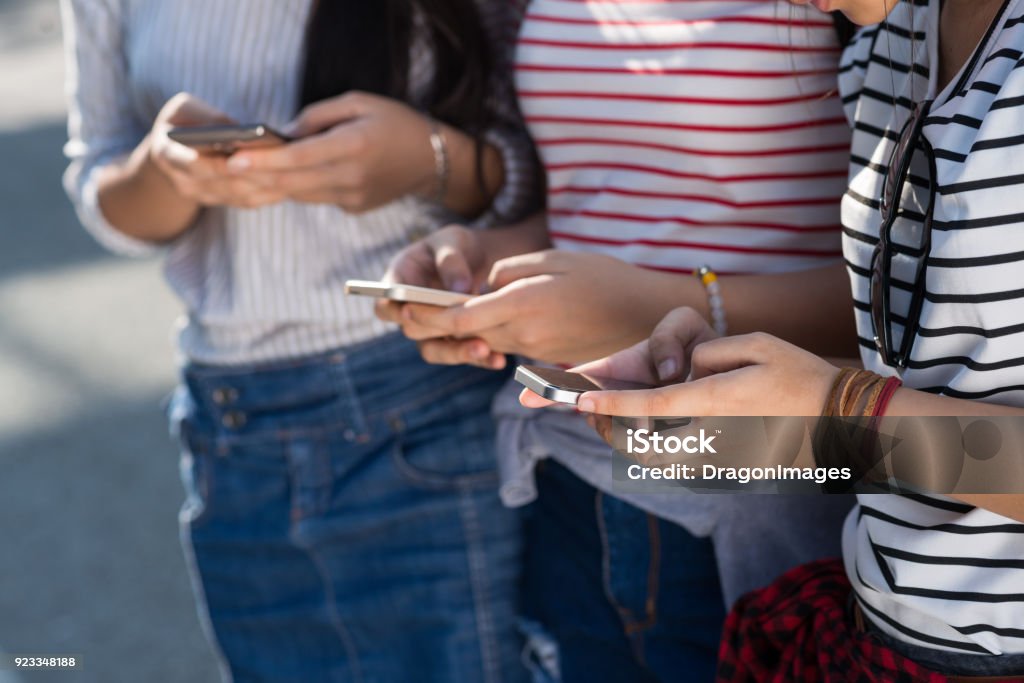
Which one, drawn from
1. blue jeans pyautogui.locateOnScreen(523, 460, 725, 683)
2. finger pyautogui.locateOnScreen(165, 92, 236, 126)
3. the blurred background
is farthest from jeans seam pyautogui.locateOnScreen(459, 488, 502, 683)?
the blurred background

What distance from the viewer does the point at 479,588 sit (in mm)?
1534

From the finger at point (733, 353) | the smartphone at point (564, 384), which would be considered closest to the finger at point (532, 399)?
the smartphone at point (564, 384)

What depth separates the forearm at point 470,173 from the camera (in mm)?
1474

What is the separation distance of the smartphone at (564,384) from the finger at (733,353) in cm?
6

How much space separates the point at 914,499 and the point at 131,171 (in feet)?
3.56

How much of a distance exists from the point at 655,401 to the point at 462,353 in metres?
0.41

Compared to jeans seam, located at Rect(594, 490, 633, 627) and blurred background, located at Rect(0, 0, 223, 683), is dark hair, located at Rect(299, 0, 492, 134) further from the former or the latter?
blurred background, located at Rect(0, 0, 223, 683)

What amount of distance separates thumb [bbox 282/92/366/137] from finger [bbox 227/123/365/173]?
0.03 m

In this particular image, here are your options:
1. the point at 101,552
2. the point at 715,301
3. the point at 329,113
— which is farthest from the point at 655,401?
the point at 101,552

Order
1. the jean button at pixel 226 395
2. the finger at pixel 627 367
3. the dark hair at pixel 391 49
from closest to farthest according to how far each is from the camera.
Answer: the finger at pixel 627 367 < the dark hair at pixel 391 49 < the jean button at pixel 226 395

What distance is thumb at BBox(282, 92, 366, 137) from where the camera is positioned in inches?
53.9

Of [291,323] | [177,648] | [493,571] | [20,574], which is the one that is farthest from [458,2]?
[20,574]

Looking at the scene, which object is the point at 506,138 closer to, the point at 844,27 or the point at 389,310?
the point at 389,310

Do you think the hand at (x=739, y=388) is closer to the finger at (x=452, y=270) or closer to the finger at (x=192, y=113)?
the finger at (x=452, y=270)
